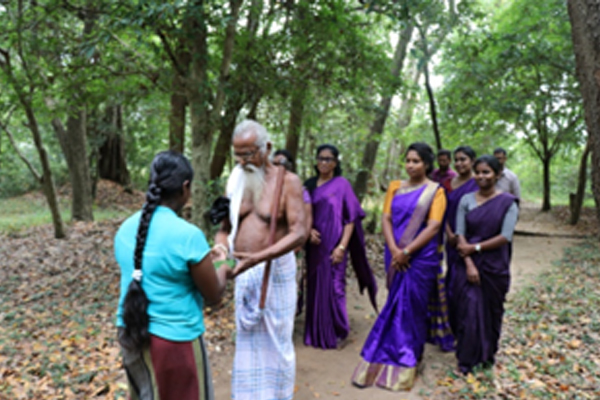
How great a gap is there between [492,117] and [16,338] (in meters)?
12.7

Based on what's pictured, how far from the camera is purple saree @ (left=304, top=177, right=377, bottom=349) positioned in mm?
5098

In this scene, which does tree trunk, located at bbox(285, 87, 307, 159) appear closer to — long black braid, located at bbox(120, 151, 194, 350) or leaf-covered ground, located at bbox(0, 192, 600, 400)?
leaf-covered ground, located at bbox(0, 192, 600, 400)

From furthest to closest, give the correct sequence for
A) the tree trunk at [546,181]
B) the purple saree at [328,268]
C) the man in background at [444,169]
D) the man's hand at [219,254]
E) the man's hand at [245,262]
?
the tree trunk at [546,181], the man in background at [444,169], the purple saree at [328,268], the man's hand at [245,262], the man's hand at [219,254]

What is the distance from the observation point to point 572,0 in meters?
2.03

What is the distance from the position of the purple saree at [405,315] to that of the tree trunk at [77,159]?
9.31 m

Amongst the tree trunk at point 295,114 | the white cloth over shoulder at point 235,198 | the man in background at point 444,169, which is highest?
the tree trunk at point 295,114

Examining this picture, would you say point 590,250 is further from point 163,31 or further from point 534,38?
point 163,31

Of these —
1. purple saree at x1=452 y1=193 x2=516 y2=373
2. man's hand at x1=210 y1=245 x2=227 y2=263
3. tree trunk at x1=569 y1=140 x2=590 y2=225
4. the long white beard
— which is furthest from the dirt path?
tree trunk at x1=569 y1=140 x2=590 y2=225

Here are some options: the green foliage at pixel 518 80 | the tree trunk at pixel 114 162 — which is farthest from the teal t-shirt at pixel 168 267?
the tree trunk at pixel 114 162

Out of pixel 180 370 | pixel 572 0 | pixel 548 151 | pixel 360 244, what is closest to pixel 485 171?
pixel 360 244

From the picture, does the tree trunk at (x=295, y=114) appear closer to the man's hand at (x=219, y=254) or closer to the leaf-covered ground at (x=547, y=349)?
the leaf-covered ground at (x=547, y=349)

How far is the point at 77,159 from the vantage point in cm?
1158

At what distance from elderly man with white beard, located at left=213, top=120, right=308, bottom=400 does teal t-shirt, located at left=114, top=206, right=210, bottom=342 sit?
1.06 meters

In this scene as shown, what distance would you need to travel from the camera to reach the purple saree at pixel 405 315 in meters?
4.21
